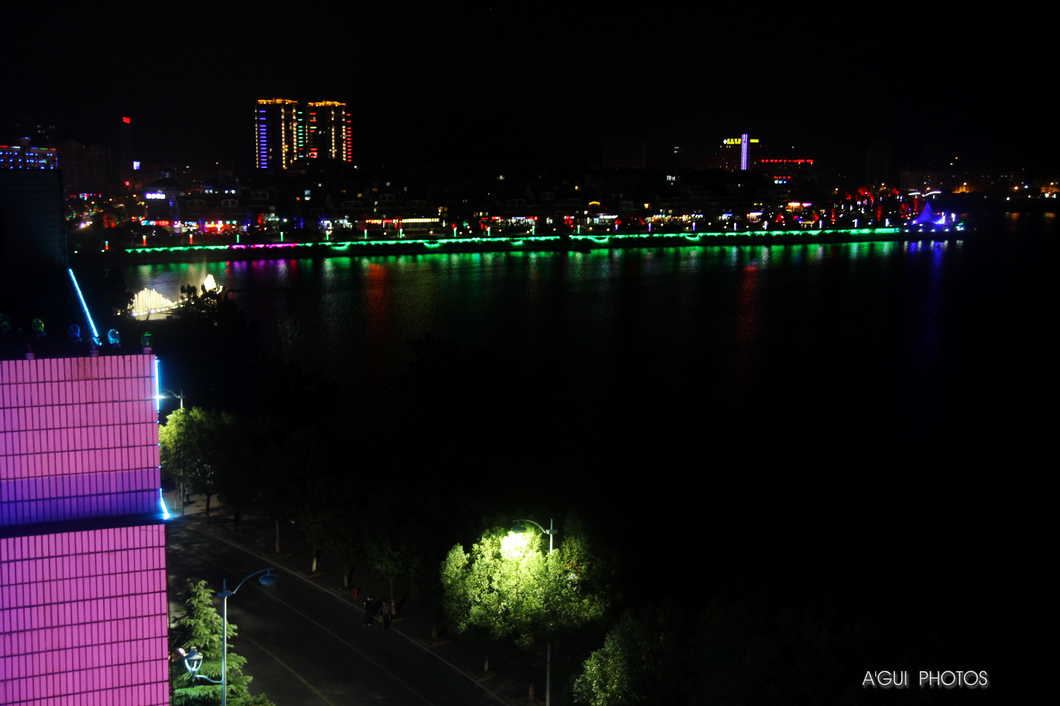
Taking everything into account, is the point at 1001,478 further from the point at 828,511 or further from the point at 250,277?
the point at 250,277

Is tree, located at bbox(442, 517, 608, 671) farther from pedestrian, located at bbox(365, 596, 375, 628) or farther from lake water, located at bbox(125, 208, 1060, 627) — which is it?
lake water, located at bbox(125, 208, 1060, 627)

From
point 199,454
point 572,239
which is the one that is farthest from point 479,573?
point 572,239

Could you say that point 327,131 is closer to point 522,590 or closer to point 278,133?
point 278,133

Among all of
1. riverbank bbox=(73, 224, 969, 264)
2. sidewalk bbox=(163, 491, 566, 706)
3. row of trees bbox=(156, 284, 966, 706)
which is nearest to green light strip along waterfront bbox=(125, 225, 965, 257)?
riverbank bbox=(73, 224, 969, 264)

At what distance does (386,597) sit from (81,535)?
3049 millimetres

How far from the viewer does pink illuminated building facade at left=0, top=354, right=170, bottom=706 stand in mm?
3303

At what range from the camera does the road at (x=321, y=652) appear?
4.90 meters

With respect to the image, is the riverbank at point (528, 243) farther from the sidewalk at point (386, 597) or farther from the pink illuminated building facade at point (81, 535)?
the pink illuminated building facade at point (81, 535)

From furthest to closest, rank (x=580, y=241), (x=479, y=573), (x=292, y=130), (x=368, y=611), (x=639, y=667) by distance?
(x=292, y=130) → (x=580, y=241) → (x=368, y=611) → (x=479, y=573) → (x=639, y=667)

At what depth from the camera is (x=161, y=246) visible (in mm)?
36875

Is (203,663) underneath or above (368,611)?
above

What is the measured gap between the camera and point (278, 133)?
88.6 metres

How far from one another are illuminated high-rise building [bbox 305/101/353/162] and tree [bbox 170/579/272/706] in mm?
88075

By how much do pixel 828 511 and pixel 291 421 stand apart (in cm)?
565
